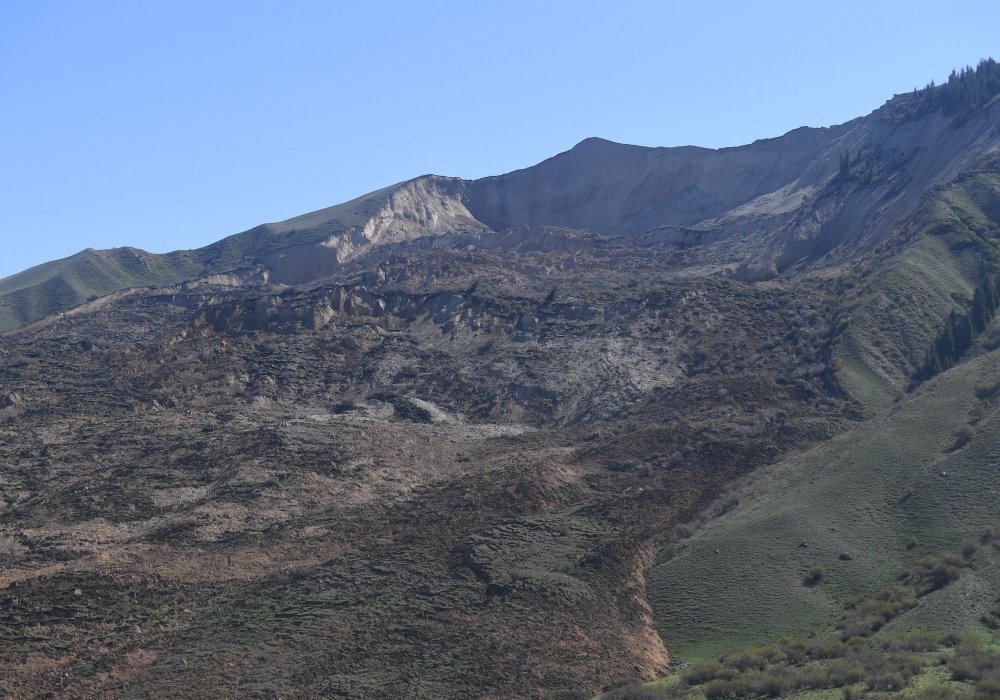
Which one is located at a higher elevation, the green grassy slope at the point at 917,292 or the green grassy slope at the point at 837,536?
the green grassy slope at the point at 917,292

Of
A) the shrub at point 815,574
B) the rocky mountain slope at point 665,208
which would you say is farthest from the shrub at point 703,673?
the rocky mountain slope at point 665,208

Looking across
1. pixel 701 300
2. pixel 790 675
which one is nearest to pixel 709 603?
pixel 790 675

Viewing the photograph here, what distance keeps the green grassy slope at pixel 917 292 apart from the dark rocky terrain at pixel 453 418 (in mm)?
281

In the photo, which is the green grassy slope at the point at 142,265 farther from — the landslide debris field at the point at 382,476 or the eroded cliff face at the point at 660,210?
the landslide debris field at the point at 382,476

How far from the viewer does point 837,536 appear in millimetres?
44469

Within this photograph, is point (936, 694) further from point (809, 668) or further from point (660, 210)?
point (660, 210)

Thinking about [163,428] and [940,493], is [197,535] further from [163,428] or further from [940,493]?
[940,493]

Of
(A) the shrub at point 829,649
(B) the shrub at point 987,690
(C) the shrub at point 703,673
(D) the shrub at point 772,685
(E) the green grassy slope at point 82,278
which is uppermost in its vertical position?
(E) the green grassy slope at point 82,278

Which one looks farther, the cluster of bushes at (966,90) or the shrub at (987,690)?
the cluster of bushes at (966,90)

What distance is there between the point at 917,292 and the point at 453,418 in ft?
109

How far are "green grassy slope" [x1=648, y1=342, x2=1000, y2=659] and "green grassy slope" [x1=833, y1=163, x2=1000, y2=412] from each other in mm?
14415

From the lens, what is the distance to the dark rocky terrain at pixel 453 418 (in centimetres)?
3834

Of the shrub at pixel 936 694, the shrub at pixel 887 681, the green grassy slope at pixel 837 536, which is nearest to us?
the shrub at pixel 936 694

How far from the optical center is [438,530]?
48594 mm
